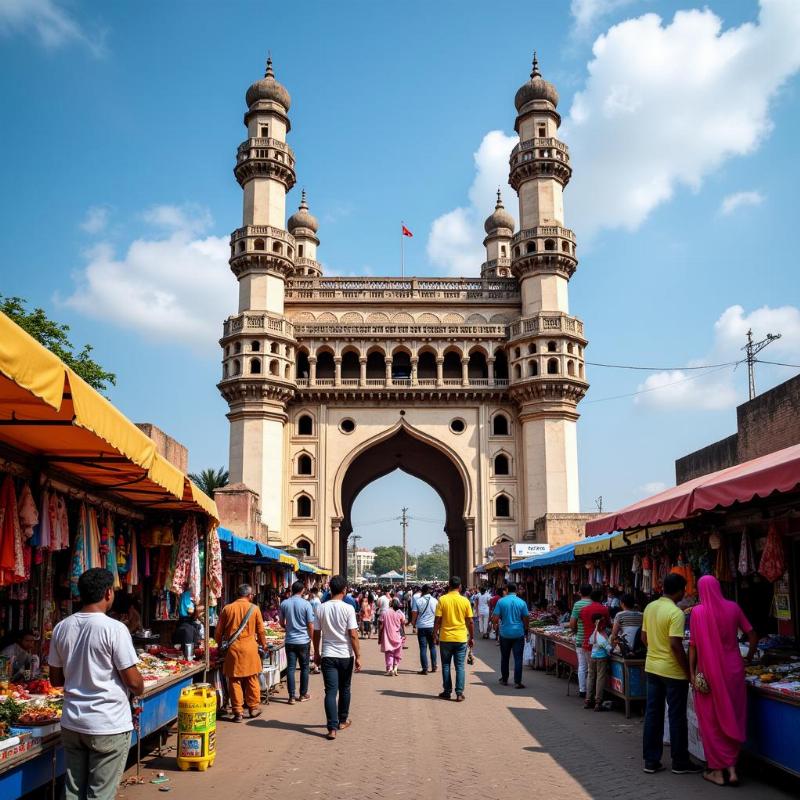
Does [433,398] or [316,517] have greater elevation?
[433,398]

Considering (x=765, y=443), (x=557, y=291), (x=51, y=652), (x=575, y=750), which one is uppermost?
(x=557, y=291)

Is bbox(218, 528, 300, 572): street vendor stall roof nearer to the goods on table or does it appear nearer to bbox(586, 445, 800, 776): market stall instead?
the goods on table

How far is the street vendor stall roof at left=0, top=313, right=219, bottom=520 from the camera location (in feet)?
15.5

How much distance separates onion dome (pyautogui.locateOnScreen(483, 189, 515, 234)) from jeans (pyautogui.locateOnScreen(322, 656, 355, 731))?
1800 inches

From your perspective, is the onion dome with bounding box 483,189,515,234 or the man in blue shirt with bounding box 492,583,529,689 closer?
the man in blue shirt with bounding box 492,583,529,689

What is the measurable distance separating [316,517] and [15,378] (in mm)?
35238

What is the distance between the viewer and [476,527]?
39219 millimetres

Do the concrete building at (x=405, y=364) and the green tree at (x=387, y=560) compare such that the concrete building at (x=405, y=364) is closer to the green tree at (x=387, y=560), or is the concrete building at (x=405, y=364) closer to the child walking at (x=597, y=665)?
the child walking at (x=597, y=665)

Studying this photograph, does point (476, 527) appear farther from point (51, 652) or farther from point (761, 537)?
point (51, 652)

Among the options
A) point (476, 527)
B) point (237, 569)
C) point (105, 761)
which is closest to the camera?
point (105, 761)

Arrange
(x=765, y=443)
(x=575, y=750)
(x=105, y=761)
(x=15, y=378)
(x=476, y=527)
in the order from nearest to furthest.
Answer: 1. (x=15, y=378)
2. (x=105, y=761)
3. (x=575, y=750)
4. (x=765, y=443)
5. (x=476, y=527)

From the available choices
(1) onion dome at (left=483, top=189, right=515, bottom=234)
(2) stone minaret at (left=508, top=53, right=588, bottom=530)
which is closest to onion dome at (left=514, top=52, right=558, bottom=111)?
(2) stone minaret at (left=508, top=53, right=588, bottom=530)

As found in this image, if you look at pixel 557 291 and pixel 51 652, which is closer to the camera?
pixel 51 652

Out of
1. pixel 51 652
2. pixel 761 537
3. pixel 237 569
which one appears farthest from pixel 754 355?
pixel 51 652
